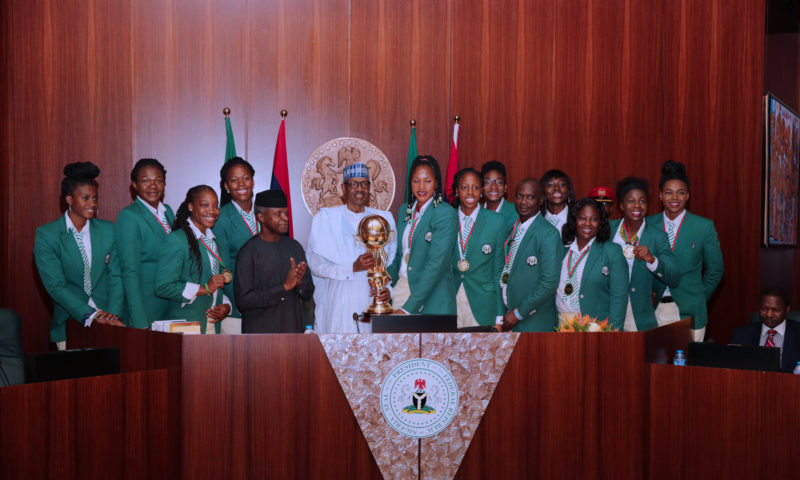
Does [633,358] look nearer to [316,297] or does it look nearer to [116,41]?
[316,297]

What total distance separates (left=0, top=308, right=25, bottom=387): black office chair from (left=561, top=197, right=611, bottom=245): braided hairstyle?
340 centimetres

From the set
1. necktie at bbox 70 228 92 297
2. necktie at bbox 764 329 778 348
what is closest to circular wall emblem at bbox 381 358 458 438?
necktie at bbox 764 329 778 348

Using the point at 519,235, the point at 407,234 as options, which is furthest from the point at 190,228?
the point at 519,235

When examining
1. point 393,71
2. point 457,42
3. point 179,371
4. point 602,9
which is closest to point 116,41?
point 393,71

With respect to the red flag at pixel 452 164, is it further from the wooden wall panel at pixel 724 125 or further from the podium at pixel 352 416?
the podium at pixel 352 416

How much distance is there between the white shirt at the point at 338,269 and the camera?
478 centimetres

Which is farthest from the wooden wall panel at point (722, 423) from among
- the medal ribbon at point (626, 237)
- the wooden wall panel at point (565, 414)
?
the medal ribbon at point (626, 237)

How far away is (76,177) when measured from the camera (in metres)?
4.55

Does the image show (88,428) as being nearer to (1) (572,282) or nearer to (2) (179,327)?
(2) (179,327)

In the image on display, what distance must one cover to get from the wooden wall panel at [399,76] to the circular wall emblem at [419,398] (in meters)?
3.34

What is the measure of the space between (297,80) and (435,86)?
4.27 ft

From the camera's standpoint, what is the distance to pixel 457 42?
6.64m

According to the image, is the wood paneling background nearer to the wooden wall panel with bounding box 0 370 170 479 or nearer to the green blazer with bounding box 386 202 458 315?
the green blazer with bounding box 386 202 458 315

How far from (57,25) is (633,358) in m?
5.46
